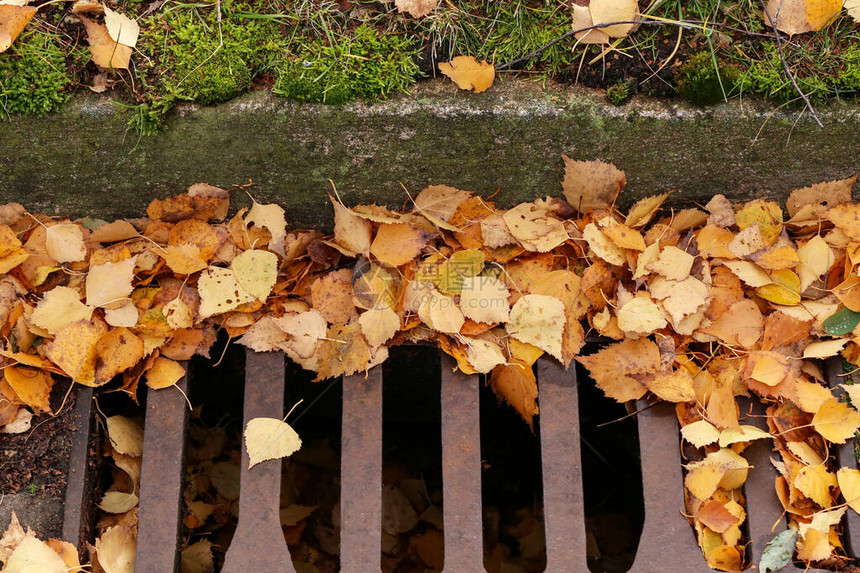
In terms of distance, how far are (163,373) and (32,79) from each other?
0.58m

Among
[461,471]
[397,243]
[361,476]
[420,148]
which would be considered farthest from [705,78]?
[361,476]

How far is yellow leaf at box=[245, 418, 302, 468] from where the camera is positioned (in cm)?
138

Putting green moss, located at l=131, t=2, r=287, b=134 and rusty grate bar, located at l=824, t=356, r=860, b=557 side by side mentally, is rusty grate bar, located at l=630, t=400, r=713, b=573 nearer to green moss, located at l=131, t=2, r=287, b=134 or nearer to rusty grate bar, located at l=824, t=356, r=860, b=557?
rusty grate bar, located at l=824, t=356, r=860, b=557

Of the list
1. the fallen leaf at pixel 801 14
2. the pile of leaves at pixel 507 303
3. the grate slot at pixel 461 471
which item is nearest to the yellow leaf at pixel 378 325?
the pile of leaves at pixel 507 303

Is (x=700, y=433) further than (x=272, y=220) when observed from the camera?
No

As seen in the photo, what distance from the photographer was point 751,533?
1317 millimetres

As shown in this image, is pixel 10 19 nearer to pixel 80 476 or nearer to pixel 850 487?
pixel 80 476

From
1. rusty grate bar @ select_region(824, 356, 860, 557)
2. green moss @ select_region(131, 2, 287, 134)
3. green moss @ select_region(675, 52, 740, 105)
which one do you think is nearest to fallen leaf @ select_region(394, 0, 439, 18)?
green moss @ select_region(131, 2, 287, 134)

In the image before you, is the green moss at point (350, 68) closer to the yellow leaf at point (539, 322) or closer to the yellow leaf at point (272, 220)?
the yellow leaf at point (272, 220)

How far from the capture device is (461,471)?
4.51 ft

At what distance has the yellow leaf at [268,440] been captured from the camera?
1.38 meters

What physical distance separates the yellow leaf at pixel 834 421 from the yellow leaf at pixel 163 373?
1198mm

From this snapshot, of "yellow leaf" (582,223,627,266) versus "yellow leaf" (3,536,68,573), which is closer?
"yellow leaf" (3,536,68,573)

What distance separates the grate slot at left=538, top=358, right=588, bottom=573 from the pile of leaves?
47mm
